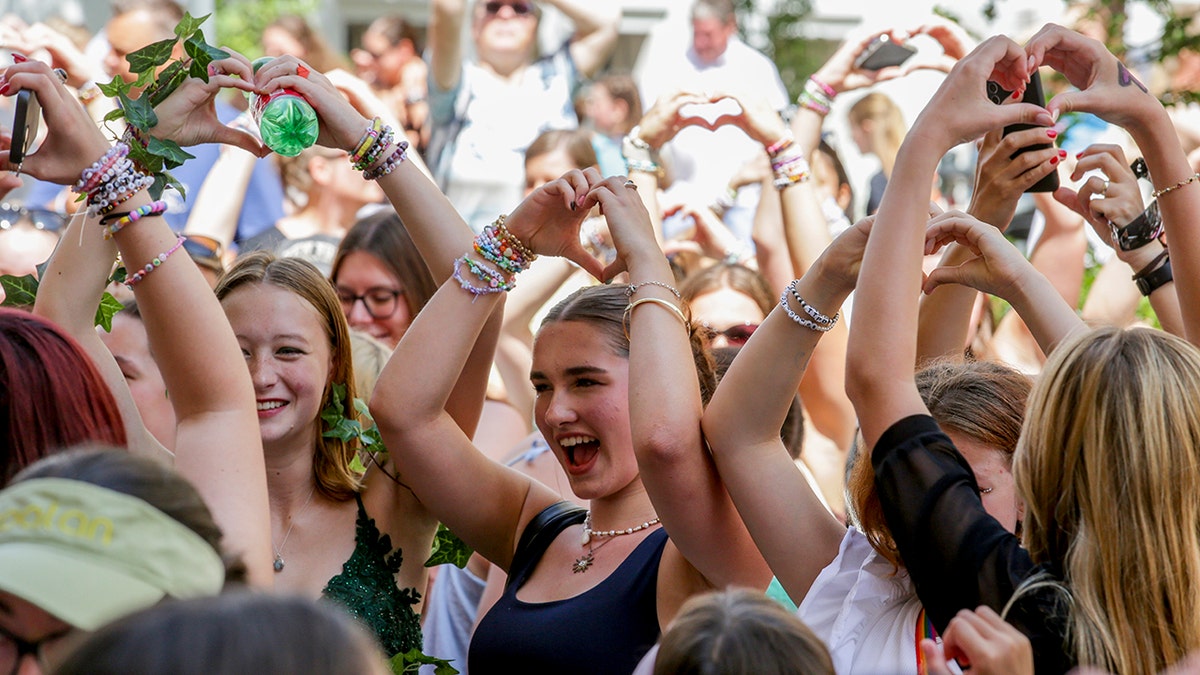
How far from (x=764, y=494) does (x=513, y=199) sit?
4198mm

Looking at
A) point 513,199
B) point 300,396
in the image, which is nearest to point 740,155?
point 513,199

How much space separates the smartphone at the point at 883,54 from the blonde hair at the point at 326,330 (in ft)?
6.82

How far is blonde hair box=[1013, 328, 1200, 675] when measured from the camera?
6.35ft

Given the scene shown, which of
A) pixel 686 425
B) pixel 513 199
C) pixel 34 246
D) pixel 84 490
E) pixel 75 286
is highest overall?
pixel 84 490

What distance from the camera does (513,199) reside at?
256 inches

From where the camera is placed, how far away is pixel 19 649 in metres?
1.56

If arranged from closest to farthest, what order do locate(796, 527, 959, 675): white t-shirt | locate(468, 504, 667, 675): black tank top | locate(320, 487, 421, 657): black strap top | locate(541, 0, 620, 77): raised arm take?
locate(796, 527, 959, 675): white t-shirt < locate(468, 504, 667, 675): black tank top < locate(320, 487, 421, 657): black strap top < locate(541, 0, 620, 77): raised arm

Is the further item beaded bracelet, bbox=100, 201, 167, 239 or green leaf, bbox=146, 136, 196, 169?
green leaf, bbox=146, 136, 196, 169

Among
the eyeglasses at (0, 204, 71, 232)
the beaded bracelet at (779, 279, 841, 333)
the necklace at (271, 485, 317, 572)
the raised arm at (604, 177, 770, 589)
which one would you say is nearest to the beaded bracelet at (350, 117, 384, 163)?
the raised arm at (604, 177, 770, 589)

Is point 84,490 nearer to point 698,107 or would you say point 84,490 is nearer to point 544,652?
point 544,652

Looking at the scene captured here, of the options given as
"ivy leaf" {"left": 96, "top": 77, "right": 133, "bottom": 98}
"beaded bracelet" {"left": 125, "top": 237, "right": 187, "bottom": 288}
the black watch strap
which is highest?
"ivy leaf" {"left": 96, "top": 77, "right": 133, "bottom": 98}

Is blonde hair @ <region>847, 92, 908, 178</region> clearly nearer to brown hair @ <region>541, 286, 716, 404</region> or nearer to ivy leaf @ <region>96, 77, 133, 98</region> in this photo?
brown hair @ <region>541, 286, 716, 404</region>

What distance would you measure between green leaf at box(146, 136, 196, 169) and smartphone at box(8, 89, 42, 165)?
0.30 m

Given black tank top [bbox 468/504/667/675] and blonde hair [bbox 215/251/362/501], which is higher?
blonde hair [bbox 215/251/362/501]
